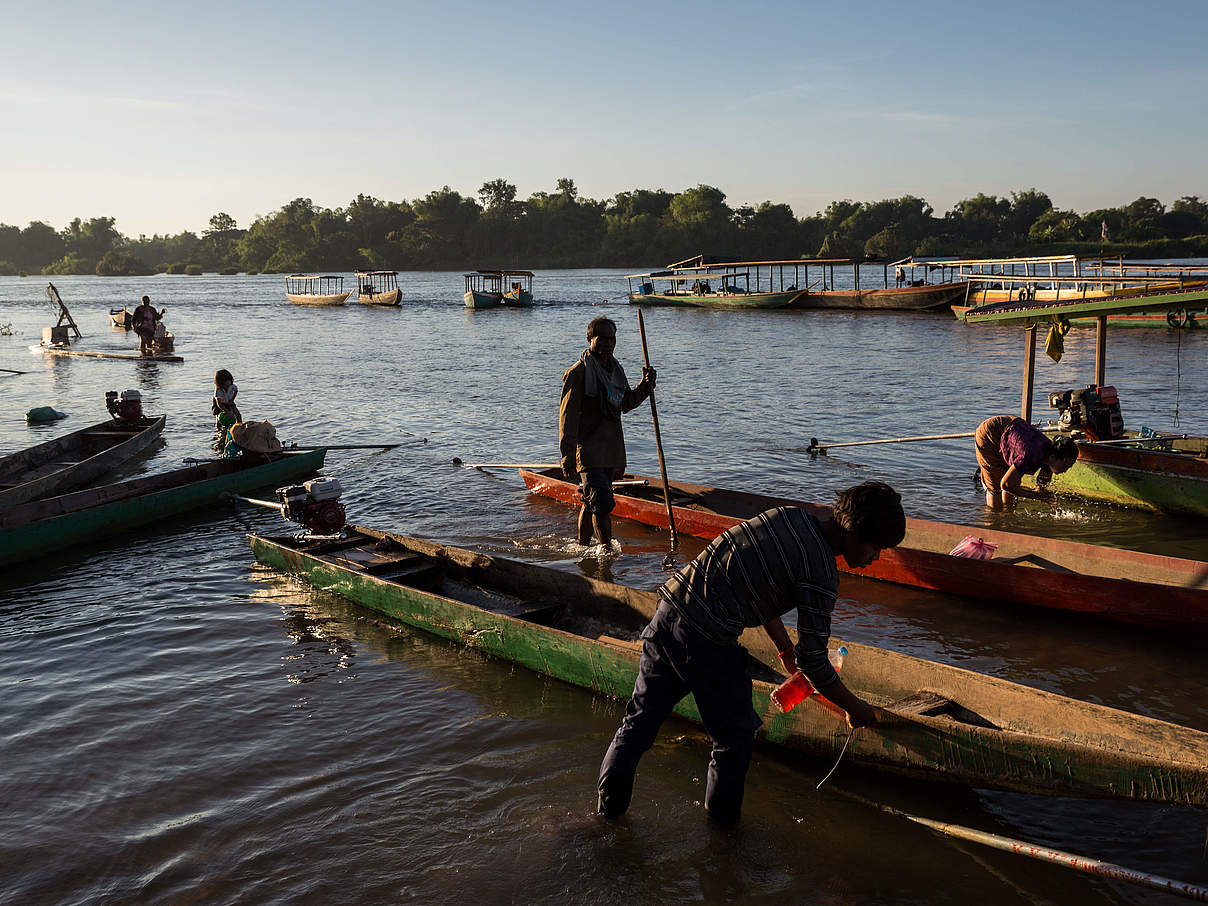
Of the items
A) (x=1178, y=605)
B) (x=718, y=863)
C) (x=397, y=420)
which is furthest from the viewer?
(x=397, y=420)

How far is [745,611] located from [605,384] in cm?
412

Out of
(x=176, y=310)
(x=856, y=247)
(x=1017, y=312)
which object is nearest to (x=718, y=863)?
(x=1017, y=312)

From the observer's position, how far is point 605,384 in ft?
24.7

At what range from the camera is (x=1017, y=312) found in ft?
34.0

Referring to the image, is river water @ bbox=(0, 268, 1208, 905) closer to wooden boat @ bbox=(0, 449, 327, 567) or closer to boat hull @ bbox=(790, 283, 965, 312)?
wooden boat @ bbox=(0, 449, 327, 567)

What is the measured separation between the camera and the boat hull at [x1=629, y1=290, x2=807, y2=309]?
4947 centimetres

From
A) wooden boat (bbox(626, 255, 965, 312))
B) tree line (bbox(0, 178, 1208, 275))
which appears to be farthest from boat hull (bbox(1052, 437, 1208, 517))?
tree line (bbox(0, 178, 1208, 275))

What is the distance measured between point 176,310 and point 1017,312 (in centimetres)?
6528

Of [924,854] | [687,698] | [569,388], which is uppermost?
[569,388]

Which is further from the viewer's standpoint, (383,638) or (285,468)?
(285,468)

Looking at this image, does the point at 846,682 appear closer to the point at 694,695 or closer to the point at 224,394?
the point at 694,695

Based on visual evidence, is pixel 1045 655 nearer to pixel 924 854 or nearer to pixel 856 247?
pixel 924 854

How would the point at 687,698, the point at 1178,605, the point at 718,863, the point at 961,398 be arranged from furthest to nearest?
the point at 961,398, the point at 1178,605, the point at 687,698, the point at 718,863

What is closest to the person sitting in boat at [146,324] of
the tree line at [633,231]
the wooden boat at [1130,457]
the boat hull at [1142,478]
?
the wooden boat at [1130,457]
